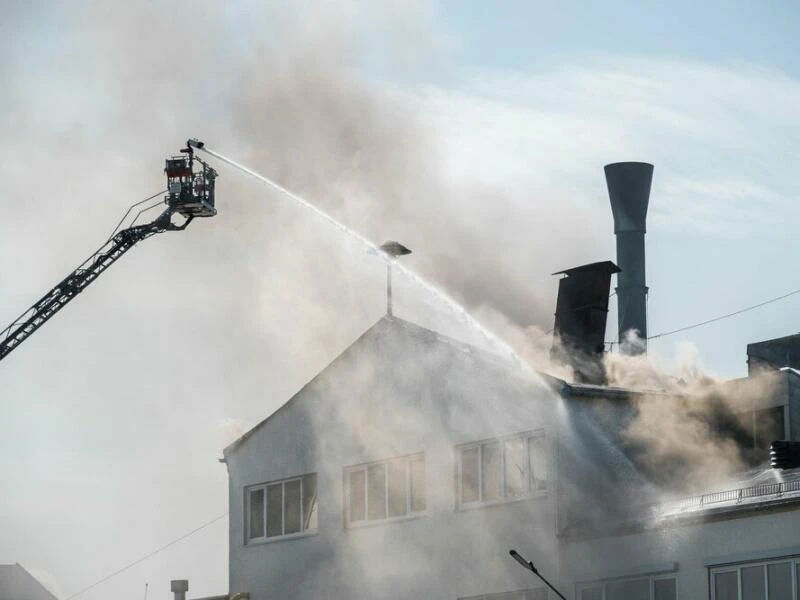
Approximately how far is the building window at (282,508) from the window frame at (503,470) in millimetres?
5222

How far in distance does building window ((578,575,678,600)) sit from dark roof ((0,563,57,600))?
61.1 metres

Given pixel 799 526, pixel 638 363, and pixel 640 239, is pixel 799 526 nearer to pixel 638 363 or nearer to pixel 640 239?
pixel 638 363

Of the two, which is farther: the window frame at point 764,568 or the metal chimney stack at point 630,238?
the metal chimney stack at point 630,238

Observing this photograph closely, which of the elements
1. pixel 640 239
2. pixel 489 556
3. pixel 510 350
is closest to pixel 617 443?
pixel 489 556

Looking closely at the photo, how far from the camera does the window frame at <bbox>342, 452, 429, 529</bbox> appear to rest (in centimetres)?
3678

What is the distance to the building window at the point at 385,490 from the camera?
3684 centimetres

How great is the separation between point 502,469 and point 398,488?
3.45m

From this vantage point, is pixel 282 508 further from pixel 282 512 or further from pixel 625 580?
pixel 625 580

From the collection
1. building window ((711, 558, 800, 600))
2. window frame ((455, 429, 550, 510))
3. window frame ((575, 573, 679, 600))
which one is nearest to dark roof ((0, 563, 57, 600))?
window frame ((455, 429, 550, 510))

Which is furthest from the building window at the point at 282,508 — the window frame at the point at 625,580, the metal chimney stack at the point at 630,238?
the metal chimney stack at the point at 630,238

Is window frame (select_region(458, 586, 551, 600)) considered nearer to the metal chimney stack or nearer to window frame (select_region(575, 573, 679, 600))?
window frame (select_region(575, 573, 679, 600))

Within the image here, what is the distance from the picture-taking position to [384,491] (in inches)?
1485

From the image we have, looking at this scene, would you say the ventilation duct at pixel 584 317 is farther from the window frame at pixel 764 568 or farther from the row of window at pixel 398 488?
the window frame at pixel 764 568

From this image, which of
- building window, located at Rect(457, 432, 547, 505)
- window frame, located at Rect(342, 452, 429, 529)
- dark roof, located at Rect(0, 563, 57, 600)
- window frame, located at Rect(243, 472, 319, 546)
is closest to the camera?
building window, located at Rect(457, 432, 547, 505)
